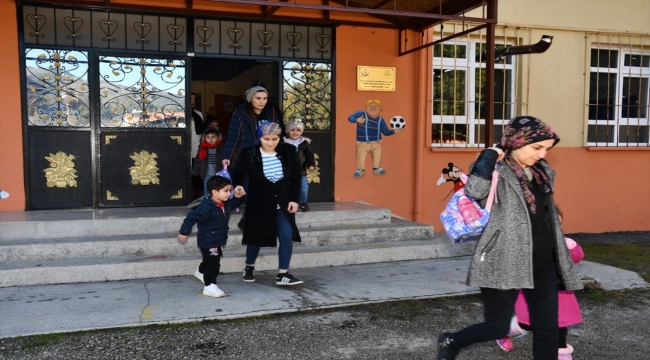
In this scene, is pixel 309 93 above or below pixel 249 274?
above

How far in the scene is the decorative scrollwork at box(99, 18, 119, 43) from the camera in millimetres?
7891

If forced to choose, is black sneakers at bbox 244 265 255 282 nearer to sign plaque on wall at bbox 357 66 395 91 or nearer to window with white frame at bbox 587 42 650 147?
sign plaque on wall at bbox 357 66 395 91

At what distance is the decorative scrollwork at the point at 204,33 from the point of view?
27.3 feet

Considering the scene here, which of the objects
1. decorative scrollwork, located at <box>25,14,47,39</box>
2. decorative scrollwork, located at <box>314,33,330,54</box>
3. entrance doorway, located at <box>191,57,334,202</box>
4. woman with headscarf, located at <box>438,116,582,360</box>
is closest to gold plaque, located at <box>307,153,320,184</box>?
entrance doorway, located at <box>191,57,334,202</box>

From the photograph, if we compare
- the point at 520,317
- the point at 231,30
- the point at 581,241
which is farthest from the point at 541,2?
the point at 520,317

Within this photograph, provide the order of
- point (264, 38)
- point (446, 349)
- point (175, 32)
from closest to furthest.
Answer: point (446, 349), point (175, 32), point (264, 38)

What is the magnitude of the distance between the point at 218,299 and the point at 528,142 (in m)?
3.22

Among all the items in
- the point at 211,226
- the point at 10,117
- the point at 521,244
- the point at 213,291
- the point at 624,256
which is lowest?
the point at 624,256

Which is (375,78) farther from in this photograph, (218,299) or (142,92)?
(218,299)

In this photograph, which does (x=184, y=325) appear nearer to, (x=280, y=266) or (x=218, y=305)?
(x=218, y=305)

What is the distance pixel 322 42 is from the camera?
8.94m

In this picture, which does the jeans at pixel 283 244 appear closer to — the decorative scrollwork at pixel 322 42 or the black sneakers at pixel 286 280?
the black sneakers at pixel 286 280

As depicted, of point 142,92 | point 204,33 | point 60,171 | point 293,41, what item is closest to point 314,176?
point 293,41

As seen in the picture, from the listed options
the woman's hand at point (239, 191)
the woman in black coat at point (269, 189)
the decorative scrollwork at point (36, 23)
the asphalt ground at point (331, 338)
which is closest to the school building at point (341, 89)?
the decorative scrollwork at point (36, 23)
